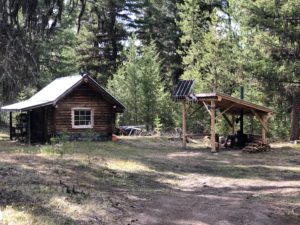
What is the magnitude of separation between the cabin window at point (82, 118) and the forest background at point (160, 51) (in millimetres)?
3161

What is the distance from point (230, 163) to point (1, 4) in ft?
35.2

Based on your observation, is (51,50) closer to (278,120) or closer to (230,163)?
(278,120)

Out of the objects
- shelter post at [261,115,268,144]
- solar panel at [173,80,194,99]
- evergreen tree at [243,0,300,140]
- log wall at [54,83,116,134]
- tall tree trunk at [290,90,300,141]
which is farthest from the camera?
tall tree trunk at [290,90,300,141]

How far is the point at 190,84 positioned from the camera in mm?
21109

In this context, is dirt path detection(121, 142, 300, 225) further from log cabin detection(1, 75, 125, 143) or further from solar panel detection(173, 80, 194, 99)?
log cabin detection(1, 75, 125, 143)

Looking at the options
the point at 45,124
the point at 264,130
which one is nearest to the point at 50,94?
the point at 45,124

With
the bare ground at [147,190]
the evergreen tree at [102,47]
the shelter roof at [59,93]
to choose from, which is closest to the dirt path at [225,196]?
the bare ground at [147,190]

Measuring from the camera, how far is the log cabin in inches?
901

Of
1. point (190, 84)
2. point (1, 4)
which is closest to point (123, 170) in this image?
point (1, 4)

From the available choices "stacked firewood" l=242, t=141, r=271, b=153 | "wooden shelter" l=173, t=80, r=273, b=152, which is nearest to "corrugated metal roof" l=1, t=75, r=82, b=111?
"wooden shelter" l=173, t=80, r=273, b=152

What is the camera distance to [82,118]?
23.9m

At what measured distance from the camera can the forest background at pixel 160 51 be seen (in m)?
9.23

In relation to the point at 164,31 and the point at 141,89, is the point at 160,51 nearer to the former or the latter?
the point at 164,31

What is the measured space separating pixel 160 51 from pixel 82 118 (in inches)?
710
